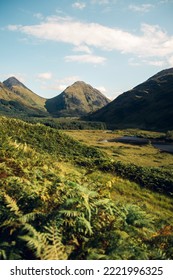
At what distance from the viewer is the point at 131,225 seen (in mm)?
8359

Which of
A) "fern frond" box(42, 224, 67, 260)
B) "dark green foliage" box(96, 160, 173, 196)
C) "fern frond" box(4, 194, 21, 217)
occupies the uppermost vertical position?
"fern frond" box(4, 194, 21, 217)

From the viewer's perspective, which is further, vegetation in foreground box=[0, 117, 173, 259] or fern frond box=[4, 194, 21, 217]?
fern frond box=[4, 194, 21, 217]

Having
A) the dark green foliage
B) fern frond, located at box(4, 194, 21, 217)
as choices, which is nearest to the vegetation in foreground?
fern frond, located at box(4, 194, 21, 217)

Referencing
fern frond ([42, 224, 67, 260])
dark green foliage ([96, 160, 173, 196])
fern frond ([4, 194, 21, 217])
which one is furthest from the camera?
dark green foliage ([96, 160, 173, 196])

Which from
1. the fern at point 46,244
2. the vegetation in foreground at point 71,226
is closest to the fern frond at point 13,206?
the vegetation in foreground at point 71,226

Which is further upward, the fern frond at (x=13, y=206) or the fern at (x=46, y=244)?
the fern frond at (x=13, y=206)

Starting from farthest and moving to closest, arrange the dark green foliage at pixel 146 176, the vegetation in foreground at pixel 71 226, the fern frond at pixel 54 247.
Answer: the dark green foliage at pixel 146 176, the vegetation in foreground at pixel 71 226, the fern frond at pixel 54 247

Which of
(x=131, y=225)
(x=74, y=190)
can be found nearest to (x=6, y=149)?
(x=74, y=190)

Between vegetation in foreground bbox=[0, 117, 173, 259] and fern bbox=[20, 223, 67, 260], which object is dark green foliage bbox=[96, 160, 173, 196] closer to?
vegetation in foreground bbox=[0, 117, 173, 259]

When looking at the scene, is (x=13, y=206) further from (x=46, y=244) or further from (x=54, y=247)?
(x=54, y=247)

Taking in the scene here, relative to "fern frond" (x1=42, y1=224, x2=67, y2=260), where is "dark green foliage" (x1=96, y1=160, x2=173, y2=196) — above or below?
below

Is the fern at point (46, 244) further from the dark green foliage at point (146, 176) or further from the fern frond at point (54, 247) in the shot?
the dark green foliage at point (146, 176)

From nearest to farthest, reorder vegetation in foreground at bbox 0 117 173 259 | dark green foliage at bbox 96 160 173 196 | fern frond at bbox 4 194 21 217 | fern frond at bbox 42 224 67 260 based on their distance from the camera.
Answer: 1. fern frond at bbox 42 224 67 260
2. vegetation in foreground at bbox 0 117 173 259
3. fern frond at bbox 4 194 21 217
4. dark green foliage at bbox 96 160 173 196

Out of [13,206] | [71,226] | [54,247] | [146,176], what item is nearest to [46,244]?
[54,247]
